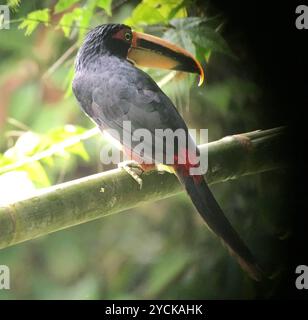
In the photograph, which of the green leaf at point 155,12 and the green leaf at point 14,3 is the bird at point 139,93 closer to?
the green leaf at point 155,12

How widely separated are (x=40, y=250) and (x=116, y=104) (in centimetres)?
47

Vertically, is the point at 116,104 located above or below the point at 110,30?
below

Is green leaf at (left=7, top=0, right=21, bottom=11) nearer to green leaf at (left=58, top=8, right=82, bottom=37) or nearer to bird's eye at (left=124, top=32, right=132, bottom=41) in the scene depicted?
green leaf at (left=58, top=8, right=82, bottom=37)

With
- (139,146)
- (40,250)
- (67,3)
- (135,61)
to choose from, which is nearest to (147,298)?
(40,250)

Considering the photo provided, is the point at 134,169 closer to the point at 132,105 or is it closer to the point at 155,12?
the point at 132,105

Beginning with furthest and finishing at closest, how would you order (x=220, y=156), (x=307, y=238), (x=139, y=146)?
(x=307, y=238), (x=220, y=156), (x=139, y=146)

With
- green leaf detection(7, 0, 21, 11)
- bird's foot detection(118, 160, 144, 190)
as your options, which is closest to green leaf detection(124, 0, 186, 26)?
green leaf detection(7, 0, 21, 11)

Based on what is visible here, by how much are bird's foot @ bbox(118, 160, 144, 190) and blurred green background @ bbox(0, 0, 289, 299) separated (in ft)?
0.58

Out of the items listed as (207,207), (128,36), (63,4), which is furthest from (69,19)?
(207,207)

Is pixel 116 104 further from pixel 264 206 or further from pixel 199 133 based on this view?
pixel 264 206

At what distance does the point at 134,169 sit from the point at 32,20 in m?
0.48

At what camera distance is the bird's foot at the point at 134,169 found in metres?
1.20

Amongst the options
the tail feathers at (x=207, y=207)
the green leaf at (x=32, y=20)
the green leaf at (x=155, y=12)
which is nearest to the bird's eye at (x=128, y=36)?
the green leaf at (x=155, y=12)

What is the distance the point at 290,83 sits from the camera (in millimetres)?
1450
